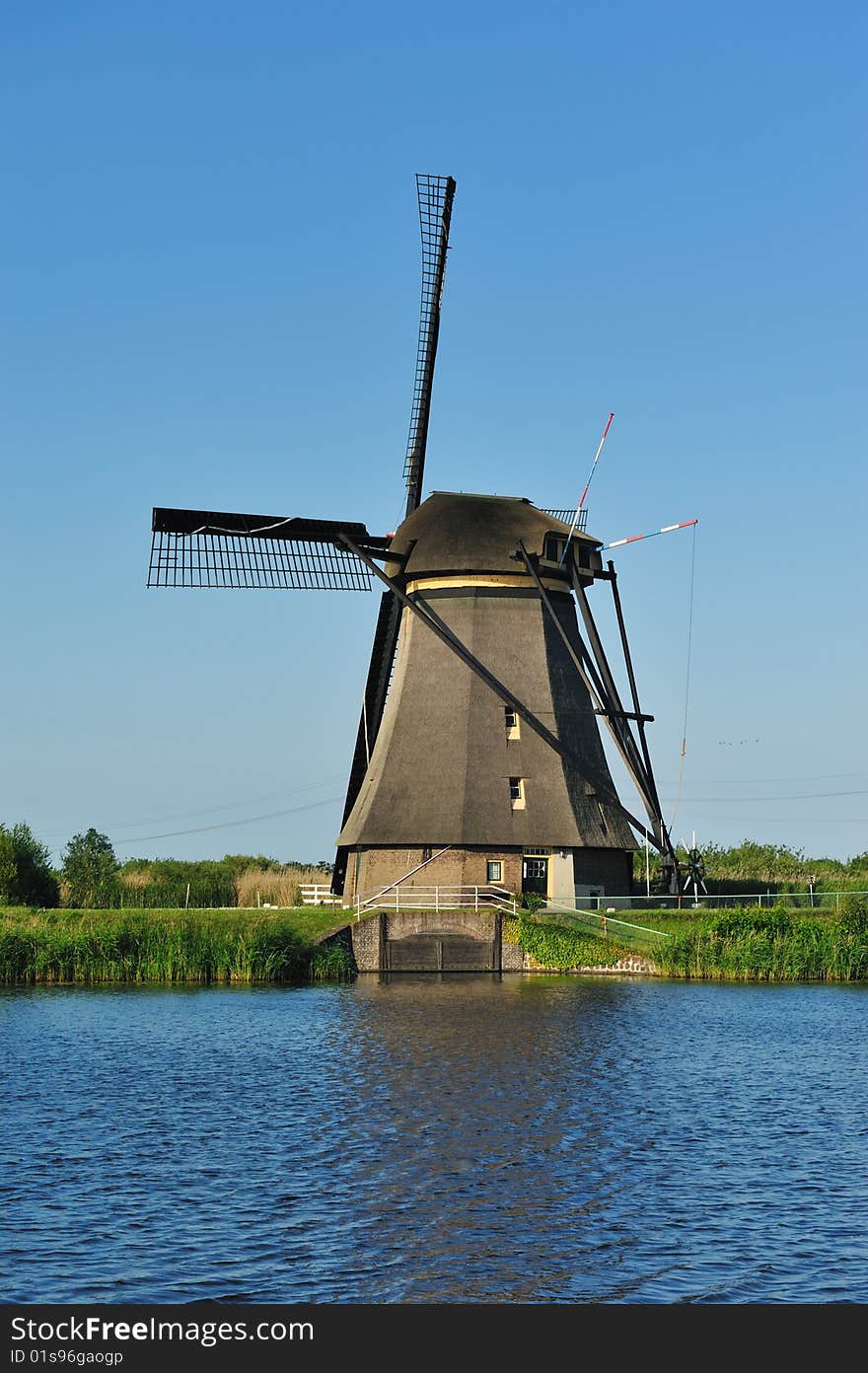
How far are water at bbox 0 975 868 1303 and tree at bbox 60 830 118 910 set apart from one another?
1514 centimetres

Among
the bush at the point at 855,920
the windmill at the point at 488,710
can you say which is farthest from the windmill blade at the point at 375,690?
the bush at the point at 855,920

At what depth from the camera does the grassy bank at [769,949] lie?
113ft

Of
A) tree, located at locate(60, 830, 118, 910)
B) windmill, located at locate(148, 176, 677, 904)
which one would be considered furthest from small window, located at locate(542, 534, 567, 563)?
tree, located at locate(60, 830, 118, 910)

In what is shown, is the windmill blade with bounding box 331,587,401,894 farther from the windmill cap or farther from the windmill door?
the windmill door

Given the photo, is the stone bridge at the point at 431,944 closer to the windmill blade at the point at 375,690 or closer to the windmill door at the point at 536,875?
the windmill door at the point at 536,875

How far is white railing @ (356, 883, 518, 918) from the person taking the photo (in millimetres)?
37281

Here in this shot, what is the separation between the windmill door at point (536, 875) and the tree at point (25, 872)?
13.4 metres

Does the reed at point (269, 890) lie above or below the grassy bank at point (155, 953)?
above

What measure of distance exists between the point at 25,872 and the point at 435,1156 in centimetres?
→ 2961

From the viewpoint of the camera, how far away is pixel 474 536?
1596 inches

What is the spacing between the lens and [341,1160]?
15711 millimetres

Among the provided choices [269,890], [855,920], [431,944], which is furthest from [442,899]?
[855,920]

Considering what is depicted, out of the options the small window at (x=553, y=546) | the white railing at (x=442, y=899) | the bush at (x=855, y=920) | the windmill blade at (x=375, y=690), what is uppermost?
the small window at (x=553, y=546)

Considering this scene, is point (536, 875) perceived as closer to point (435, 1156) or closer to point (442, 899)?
point (442, 899)
